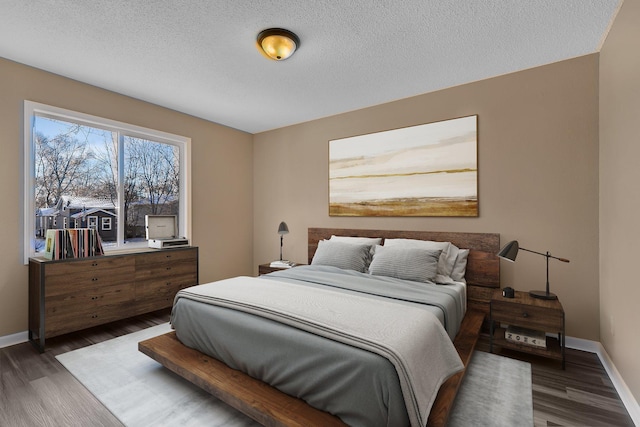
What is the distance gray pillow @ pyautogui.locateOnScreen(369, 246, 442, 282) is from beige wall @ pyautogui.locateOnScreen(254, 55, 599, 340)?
2.06 ft

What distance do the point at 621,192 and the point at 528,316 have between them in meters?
1.09

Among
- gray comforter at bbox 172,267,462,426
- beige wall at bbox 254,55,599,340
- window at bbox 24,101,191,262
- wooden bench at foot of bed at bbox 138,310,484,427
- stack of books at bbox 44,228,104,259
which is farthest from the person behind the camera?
window at bbox 24,101,191,262

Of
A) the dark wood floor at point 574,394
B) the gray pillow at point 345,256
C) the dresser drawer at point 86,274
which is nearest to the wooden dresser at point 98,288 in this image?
the dresser drawer at point 86,274

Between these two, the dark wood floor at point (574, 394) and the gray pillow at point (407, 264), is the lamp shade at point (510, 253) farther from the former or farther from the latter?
the dark wood floor at point (574, 394)

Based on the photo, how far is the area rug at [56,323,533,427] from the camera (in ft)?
5.87

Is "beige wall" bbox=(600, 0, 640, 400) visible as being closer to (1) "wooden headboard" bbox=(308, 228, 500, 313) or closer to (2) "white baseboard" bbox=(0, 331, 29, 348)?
(1) "wooden headboard" bbox=(308, 228, 500, 313)

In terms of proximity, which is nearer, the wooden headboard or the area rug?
the area rug

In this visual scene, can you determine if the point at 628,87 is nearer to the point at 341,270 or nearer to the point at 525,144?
the point at 525,144

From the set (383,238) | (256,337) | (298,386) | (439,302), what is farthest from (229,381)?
(383,238)

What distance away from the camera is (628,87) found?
1.94 meters

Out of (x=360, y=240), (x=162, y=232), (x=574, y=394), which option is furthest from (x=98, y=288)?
(x=574, y=394)

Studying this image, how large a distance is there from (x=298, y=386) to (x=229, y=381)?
1.57 feet

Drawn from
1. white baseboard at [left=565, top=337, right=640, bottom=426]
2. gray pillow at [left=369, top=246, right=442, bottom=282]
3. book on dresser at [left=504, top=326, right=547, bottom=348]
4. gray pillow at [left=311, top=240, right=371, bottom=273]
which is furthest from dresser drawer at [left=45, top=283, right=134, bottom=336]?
white baseboard at [left=565, top=337, right=640, bottom=426]

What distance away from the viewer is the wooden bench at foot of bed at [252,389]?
5.10ft
